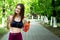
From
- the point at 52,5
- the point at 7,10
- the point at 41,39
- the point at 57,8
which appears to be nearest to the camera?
the point at 41,39

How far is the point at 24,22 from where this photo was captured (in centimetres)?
589

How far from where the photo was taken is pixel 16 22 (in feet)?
19.0

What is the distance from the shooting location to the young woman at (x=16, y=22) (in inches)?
227

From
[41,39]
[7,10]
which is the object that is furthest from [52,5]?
[41,39]

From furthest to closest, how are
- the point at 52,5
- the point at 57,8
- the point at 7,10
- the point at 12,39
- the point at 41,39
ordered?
the point at 7,10
the point at 52,5
the point at 57,8
the point at 41,39
the point at 12,39

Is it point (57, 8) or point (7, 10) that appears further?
point (7, 10)

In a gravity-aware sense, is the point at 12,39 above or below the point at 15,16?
below

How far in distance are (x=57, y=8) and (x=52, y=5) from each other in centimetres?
213

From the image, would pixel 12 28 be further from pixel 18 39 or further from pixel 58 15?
pixel 58 15

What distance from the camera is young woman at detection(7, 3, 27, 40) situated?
577 cm

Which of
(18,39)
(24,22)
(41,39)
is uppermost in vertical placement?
(24,22)

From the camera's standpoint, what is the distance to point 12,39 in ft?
19.1

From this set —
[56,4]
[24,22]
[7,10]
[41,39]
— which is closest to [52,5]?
[56,4]

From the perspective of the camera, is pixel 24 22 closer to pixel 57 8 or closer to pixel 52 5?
pixel 57 8
